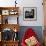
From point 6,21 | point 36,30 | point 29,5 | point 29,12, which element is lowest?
point 36,30

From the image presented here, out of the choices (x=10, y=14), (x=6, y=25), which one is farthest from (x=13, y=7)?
(x=6, y=25)

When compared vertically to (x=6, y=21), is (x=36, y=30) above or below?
below

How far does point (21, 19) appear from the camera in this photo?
6.01 meters

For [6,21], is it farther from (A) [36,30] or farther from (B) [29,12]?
(A) [36,30]

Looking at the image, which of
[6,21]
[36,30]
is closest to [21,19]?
[6,21]

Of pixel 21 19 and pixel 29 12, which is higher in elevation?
pixel 29 12

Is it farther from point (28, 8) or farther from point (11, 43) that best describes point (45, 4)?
point (11, 43)

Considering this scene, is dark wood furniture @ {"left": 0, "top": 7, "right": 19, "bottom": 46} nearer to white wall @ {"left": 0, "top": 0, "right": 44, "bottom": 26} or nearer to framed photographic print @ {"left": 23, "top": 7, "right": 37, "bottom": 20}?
white wall @ {"left": 0, "top": 0, "right": 44, "bottom": 26}

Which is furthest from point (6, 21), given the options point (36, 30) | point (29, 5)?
point (36, 30)

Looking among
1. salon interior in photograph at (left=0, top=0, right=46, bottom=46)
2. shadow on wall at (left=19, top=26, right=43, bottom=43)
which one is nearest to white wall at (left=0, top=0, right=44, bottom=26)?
salon interior in photograph at (left=0, top=0, right=46, bottom=46)

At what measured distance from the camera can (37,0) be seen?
6031mm

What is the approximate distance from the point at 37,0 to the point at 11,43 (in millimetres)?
1934

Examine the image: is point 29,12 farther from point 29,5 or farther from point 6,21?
point 6,21

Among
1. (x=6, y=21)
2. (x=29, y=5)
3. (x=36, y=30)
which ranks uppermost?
(x=29, y=5)
